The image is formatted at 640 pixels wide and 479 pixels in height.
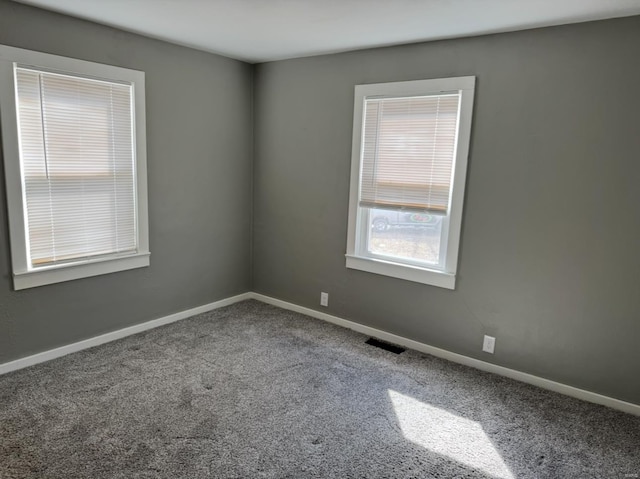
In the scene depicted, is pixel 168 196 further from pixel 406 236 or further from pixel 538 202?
pixel 538 202

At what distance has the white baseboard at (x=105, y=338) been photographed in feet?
9.40

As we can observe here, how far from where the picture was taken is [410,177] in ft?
10.8

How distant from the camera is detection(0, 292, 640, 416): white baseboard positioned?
274 centimetres

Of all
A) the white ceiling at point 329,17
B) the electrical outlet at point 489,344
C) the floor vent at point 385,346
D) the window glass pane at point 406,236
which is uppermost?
the white ceiling at point 329,17

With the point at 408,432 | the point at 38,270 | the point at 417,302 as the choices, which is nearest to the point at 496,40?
the point at 417,302

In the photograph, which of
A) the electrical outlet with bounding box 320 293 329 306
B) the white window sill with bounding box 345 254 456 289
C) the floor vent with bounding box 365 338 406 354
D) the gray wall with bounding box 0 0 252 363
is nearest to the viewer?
the gray wall with bounding box 0 0 252 363

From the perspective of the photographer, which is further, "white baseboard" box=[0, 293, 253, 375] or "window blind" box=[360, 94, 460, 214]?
"window blind" box=[360, 94, 460, 214]

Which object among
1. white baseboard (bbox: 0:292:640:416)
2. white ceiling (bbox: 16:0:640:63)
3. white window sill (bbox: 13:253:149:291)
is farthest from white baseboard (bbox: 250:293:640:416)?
white ceiling (bbox: 16:0:640:63)

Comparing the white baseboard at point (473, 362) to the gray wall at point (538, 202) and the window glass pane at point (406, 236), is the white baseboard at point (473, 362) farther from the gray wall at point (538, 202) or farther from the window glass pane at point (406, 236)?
the window glass pane at point (406, 236)

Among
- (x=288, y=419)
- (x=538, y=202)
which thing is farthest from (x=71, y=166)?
(x=538, y=202)

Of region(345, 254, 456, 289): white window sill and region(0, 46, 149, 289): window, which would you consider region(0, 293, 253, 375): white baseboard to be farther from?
region(345, 254, 456, 289): white window sill

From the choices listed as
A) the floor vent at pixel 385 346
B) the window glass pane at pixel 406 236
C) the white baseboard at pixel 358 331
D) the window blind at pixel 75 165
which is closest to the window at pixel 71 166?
the window blind at pixel 75 165

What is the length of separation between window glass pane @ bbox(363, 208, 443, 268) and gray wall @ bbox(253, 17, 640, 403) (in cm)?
22

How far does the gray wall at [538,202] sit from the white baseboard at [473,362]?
0.15 feet
